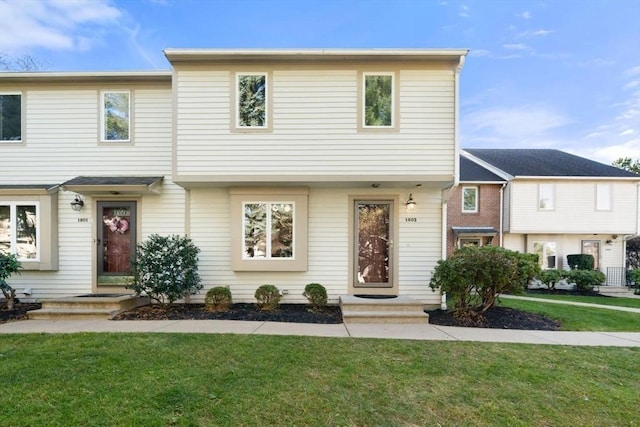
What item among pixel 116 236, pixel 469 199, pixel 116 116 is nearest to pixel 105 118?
pixel 116 116

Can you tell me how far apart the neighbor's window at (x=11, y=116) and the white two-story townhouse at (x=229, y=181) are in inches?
1.2

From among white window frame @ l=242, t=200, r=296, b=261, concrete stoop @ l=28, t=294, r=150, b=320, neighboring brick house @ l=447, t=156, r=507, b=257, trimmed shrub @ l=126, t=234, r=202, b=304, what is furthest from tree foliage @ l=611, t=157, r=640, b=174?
concrete stoop @ l=28, t=294, r=150, b=320

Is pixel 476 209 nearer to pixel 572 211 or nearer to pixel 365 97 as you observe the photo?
pixel 572 211

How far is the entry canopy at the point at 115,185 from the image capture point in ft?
24.7

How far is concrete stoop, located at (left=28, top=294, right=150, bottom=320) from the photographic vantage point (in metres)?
6.64

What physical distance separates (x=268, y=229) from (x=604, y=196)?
19982 mm

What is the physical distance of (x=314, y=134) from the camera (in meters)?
7.35

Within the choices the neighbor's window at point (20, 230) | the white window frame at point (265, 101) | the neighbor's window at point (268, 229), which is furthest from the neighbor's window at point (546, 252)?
the neighbor's window at point (20, 230)

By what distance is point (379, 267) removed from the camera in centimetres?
820

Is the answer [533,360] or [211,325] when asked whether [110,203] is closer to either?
[211,325]

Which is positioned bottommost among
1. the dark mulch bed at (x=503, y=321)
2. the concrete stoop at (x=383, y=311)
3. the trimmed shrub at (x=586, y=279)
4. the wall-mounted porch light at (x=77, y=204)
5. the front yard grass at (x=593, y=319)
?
the trimmed shrub at (x=586, y=279)

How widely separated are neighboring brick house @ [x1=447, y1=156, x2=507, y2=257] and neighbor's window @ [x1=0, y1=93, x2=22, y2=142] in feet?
61.0

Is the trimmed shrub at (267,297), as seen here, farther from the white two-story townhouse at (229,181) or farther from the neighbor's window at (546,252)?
the neighbor's window at (546,252)

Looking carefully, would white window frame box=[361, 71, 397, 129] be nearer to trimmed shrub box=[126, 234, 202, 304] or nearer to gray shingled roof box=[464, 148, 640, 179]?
trimmed shrub box=[126, 234, 202, 304]
